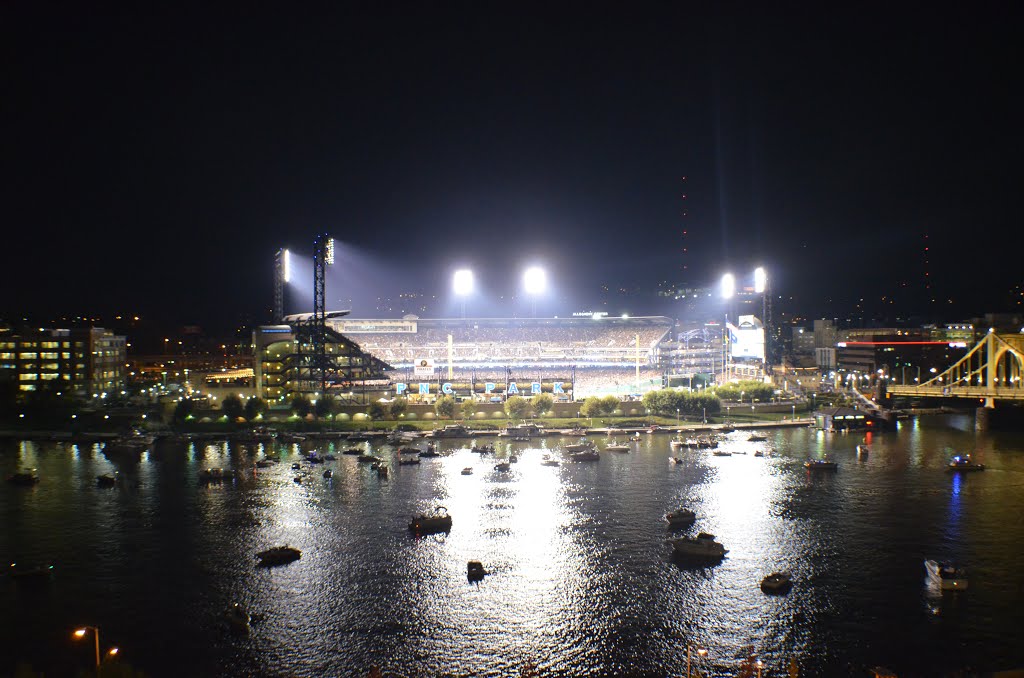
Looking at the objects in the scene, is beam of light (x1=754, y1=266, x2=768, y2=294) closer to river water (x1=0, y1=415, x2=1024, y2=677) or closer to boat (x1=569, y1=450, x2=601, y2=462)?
river water (x1=0, y1=415, x2=1024, y2=677)

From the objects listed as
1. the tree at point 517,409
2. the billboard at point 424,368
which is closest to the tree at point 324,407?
the tree at point 517,409

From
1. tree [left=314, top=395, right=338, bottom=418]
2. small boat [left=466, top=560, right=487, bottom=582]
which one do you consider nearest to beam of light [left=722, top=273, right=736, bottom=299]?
tree [left=314, top=395, right=338, bottom=418]

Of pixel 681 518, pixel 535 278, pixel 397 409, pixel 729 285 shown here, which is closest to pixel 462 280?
pixel 535 278

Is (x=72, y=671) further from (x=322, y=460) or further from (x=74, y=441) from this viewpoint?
(x=74, y=441)

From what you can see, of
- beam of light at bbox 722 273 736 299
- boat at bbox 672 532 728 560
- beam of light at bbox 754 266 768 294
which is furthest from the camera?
beam of light at bbox 722 273 736 299

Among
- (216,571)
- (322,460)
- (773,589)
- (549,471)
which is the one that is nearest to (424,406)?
(322,460)

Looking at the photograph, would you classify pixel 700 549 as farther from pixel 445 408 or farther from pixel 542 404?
pixel 445 408

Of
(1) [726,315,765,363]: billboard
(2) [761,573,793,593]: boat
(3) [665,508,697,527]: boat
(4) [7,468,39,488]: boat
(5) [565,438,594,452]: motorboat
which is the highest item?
(1) [726,315,765,363]: billboard

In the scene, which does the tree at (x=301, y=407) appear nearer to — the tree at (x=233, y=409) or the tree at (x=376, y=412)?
the tree at (x=233, y=409)
